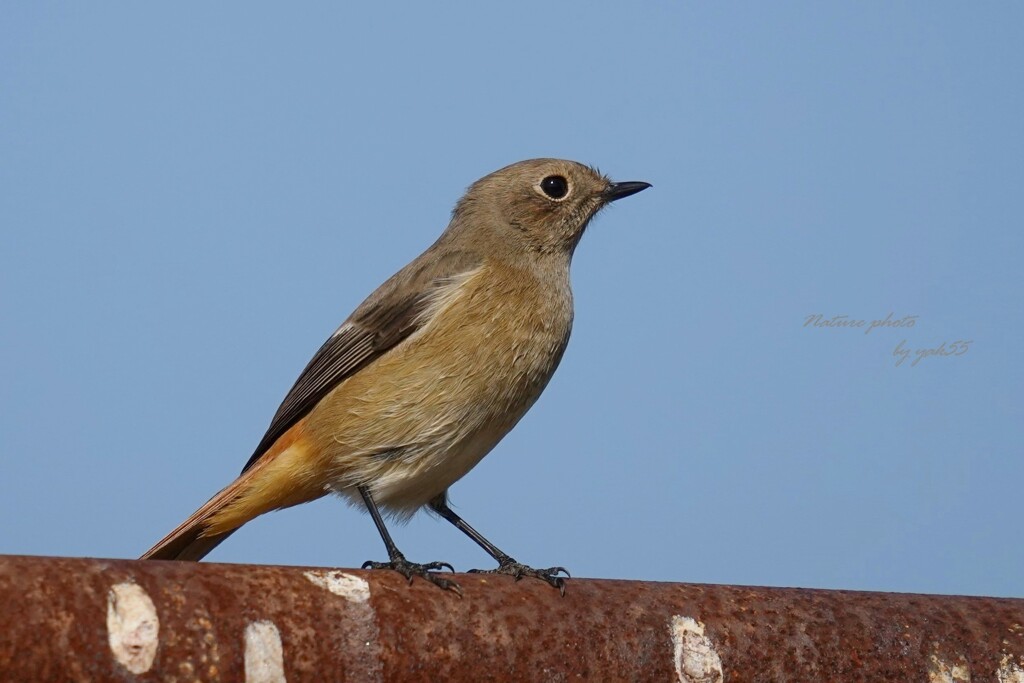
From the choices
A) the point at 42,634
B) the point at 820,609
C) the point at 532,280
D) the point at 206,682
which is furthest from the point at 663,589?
the point at 532,280

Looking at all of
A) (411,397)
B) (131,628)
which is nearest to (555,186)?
(411,397)

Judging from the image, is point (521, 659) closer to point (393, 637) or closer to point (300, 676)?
point (393, 637)

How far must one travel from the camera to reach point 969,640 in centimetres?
363

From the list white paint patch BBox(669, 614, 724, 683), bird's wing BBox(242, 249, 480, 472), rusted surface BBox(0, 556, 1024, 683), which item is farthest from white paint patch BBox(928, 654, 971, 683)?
bird's wing BBox(242, 249, 480, 472)

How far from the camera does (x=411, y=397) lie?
17.7ft

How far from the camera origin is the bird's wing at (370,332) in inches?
227

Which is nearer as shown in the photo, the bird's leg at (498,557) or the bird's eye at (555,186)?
the bird's leg at (498,557)

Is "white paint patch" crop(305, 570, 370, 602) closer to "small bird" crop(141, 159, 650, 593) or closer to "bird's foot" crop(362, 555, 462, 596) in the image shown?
"bird's foot" crop(362, 555, 462, 596)

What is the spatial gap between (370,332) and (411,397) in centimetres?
65

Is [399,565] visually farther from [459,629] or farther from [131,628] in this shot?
[131,628]

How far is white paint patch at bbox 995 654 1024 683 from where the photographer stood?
3.64 meters


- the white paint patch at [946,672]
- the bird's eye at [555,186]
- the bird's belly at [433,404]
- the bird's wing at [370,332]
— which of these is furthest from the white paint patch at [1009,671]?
the bird's eye at [555,186]

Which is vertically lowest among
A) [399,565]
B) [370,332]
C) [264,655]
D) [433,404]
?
[264,655]

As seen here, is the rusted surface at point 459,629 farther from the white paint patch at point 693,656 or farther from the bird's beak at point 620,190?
the bird's beak at point 620,190
